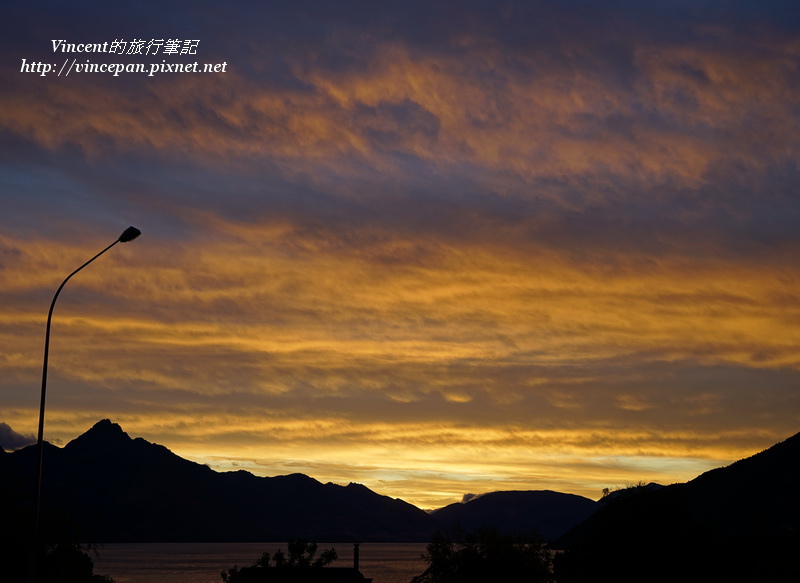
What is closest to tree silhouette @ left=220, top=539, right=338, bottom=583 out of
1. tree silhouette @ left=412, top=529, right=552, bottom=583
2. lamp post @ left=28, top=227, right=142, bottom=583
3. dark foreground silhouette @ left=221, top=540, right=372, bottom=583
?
dark foreground silhouette @ left=221, top=540, right=372, bottom=583

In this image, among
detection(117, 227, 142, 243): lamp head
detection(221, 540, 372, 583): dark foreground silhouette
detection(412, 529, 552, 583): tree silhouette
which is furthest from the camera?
detection(221, 540, 372, 583): dark foreground silhouette

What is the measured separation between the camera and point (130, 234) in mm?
30031

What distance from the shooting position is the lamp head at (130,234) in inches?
1180

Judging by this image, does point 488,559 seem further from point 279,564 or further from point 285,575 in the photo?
point 279,564

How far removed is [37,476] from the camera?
1218 inches

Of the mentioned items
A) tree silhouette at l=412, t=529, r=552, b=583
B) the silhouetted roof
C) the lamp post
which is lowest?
the silhouetted roof

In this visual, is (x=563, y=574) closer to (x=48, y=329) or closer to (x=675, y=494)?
(x=675, y=494)

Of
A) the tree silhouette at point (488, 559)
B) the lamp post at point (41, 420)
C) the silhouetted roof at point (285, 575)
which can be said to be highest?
the lamp post at point (41, 420)

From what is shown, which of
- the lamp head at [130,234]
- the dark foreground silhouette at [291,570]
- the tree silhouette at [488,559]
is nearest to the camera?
the lamp head at [130,234]

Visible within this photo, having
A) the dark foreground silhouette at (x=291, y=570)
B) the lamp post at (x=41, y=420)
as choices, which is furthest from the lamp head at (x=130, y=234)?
the dark foreground silhouette at (x=291, y=570)

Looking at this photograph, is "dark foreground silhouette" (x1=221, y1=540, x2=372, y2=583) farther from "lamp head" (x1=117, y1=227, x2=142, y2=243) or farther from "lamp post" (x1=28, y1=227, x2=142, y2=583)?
"lamp head" (x1=117, y1=227, x2=142, y2=243)

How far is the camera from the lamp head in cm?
2998

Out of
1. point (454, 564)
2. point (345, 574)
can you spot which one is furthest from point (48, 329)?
point (345, 574)

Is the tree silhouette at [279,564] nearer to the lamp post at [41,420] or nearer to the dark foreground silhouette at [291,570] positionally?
the dark foreground silhouette at [291,570]
